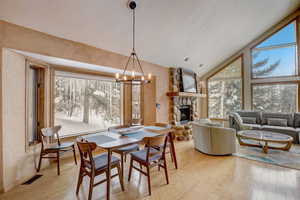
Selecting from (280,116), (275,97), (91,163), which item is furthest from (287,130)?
(91,163)

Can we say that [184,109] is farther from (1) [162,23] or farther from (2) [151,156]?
(2) [151,156]

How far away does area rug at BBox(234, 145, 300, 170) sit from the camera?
300 cm

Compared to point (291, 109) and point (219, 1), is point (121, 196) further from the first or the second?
point (291, 109)

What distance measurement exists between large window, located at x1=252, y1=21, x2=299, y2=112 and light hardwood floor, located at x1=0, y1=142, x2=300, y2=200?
12.8 feet

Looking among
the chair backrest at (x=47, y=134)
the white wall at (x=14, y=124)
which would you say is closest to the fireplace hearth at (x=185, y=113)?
the chair backrest at (x=47, y=134)

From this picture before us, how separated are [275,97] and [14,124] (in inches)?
321

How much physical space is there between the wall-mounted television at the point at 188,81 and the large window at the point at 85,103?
253cm

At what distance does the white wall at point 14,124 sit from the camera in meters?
2.16

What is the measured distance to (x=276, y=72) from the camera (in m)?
5.55

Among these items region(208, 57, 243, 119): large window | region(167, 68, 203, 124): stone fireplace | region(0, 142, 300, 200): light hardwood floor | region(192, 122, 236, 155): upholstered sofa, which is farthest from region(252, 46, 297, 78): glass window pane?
A: region(0, 142, 300, 200): light hardwood floor

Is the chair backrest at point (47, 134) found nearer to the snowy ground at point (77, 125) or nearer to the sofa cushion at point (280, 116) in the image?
the snowy ground at point (77, 125)

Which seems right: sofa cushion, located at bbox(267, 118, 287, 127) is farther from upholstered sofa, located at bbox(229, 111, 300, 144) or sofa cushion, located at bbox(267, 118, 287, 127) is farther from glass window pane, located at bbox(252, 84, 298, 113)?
glass window pane, located at bbox(252, 84, 298, 113)

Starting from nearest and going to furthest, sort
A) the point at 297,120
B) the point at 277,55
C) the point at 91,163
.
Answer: the point at 91,163 < the point at 297,120 < the point at 277,55

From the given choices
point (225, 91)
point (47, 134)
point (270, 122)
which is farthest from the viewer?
point (225, 91)
